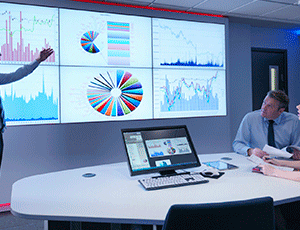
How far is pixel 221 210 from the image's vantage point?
2.77 ft

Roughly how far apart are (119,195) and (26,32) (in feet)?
8.50

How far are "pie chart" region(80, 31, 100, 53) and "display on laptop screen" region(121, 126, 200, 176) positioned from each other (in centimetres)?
198

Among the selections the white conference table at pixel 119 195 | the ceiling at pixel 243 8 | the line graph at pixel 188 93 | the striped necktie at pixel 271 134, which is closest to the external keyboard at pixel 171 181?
the white conference table at pixel 119 195

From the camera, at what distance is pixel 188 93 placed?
390 centimetres

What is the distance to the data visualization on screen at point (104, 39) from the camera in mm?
3268

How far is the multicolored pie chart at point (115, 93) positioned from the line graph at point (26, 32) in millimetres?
605

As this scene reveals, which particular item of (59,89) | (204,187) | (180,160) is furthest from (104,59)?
(204,187)

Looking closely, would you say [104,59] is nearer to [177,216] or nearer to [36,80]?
[36,80]

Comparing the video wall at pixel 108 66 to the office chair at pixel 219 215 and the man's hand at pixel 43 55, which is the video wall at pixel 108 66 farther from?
the office chair at pixel 219 215

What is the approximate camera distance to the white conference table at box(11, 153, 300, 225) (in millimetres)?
1128

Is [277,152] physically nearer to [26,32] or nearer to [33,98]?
[33,98]

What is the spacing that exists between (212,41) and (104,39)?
1688mm

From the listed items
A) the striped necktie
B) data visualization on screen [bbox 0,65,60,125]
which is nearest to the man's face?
the striped necktie

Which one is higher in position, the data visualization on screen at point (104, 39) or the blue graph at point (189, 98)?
the data visualization on screen at point (104, 39)
